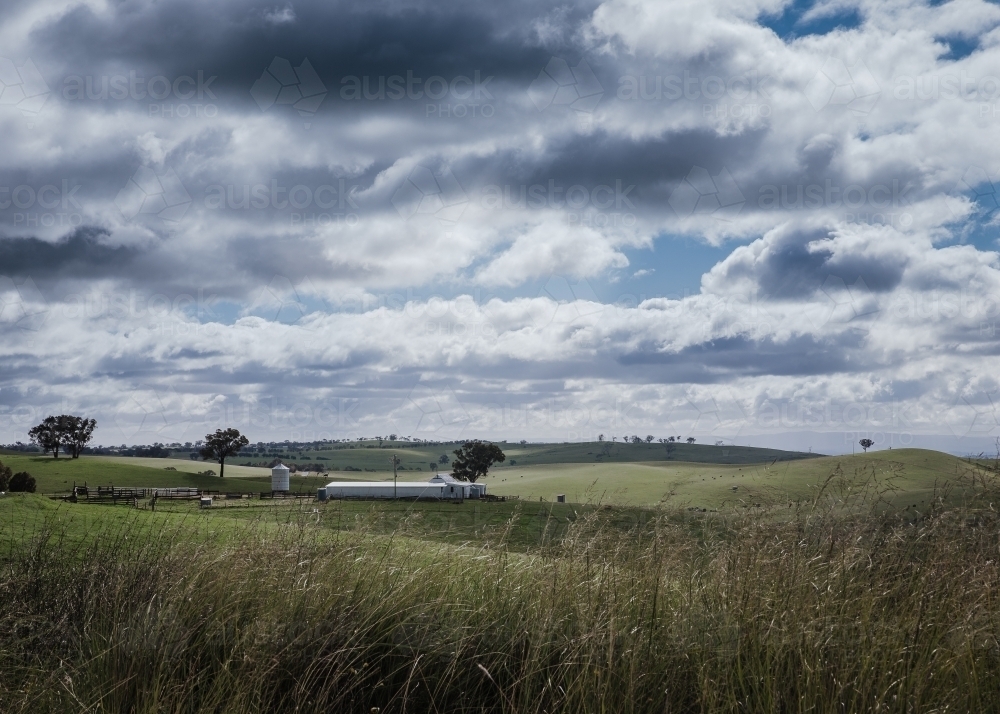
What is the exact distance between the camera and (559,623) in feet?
22.0

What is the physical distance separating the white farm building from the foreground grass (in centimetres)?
6997

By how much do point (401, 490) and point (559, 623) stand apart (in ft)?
277

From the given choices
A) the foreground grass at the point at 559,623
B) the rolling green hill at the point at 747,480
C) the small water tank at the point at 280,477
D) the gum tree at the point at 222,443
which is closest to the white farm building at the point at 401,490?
the rolling green hill at the point at 747,480

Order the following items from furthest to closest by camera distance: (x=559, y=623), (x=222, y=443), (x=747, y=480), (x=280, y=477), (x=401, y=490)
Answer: (x=222, y=443) < (x=280, y=477) < (x=401, y=490) < (x=747, y=480) < (x=559, y=623)

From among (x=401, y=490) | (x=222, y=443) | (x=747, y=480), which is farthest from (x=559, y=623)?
(x=222, y=443)

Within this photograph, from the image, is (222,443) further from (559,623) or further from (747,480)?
(559,623)

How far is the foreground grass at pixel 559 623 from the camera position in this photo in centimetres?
592

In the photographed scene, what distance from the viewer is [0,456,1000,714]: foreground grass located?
5.92m

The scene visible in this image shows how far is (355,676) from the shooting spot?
6.46 metres

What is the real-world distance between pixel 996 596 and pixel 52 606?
30.8 feet

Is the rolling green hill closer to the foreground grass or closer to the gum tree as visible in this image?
the foreground grass

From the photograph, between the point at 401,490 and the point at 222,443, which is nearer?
the point at 401,490

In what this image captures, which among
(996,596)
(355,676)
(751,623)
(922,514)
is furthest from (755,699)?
(922,514)

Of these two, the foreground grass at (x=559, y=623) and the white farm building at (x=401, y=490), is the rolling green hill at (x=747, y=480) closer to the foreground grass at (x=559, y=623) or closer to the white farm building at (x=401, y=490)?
the foreground grass at (x=559, y=623)
